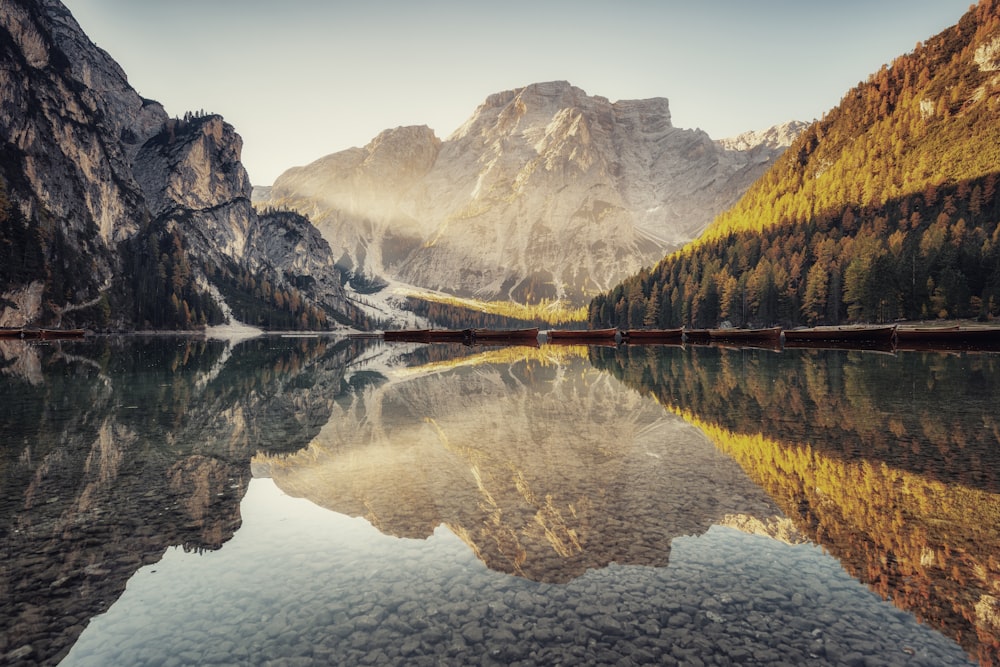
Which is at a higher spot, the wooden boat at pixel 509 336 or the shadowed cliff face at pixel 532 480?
the shadowed cliff face at pixel 532 480

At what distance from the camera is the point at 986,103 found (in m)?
143

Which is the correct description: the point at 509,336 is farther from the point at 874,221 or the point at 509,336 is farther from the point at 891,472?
the point at 891,472

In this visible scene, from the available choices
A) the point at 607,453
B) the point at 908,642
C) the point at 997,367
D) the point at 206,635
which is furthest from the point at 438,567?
the point at 997,367

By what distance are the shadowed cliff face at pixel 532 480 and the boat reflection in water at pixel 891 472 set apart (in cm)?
111

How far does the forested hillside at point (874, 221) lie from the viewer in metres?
89.0

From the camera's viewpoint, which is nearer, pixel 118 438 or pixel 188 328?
Answer: pixel 118 438

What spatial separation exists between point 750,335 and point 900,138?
11691cm

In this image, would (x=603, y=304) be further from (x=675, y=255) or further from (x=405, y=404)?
(x=405, y=404)

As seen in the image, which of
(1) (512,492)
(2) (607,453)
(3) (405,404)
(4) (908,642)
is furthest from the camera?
(3) (405,404)

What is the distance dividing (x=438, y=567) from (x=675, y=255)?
157682 millimetres

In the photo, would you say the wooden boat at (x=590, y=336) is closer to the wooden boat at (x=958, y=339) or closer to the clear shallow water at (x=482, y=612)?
the wooden boat at (x=958, y=339)

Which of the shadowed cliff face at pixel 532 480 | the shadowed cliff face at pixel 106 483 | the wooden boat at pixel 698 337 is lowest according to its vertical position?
the wooden boat at pixel 698 337

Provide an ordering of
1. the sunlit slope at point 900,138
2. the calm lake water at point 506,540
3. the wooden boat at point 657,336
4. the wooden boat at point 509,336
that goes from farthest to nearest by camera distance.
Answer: the sunlit slope at point 900,138 → the wooden boat at point 509,336 → the wooden boat at point 657,336 → the calm lake water at point 506,540

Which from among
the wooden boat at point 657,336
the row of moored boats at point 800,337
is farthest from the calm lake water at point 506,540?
the wooden boat at point 657,336
